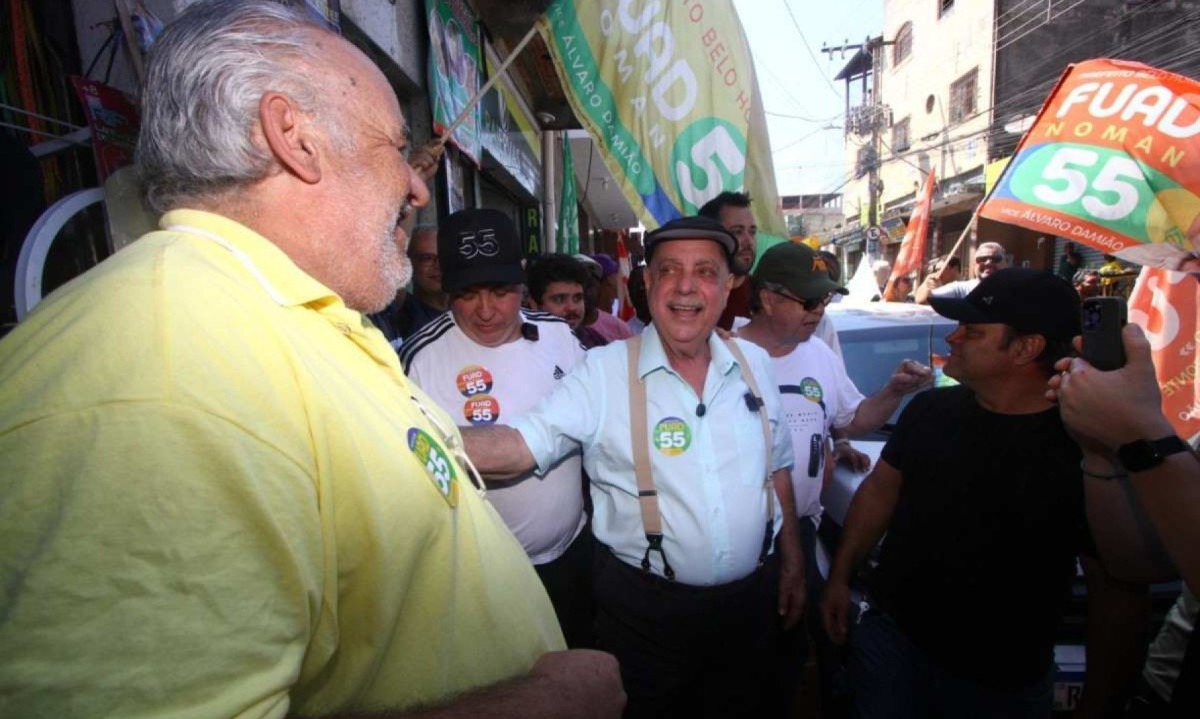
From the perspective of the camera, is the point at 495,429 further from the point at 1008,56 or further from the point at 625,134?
the point at 1008,56

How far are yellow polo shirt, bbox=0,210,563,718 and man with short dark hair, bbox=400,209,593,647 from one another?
1.45m

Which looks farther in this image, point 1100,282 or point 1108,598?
point 1100,282

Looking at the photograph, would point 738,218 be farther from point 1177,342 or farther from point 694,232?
point 1177,342

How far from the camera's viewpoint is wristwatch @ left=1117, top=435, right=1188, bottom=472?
134cm

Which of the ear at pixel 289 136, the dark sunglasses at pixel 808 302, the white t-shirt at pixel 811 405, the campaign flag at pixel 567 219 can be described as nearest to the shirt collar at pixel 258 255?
the ear at pixel 289 136

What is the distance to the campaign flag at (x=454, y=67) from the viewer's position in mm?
Result: 3920

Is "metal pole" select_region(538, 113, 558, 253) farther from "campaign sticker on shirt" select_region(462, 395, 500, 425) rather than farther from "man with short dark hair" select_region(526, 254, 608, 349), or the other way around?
"campaign sticker on shirt" select_region(462, 395, 500, 425)

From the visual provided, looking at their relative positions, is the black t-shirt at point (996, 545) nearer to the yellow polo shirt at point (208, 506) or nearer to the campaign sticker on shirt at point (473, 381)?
the campaign sticker on shirt at point (473, 381)

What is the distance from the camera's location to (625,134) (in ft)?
10.4

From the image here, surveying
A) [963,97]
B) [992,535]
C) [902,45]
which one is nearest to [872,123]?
[902,45]

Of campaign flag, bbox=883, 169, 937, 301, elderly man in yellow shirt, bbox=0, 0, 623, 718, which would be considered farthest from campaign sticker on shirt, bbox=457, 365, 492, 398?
campaign flag, bbox=883, 169, 937, 301

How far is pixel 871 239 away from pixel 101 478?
1125 inches

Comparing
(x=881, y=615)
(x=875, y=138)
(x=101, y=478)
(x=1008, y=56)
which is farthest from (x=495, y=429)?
(x=875, y=138)

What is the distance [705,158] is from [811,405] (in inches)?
54.5
